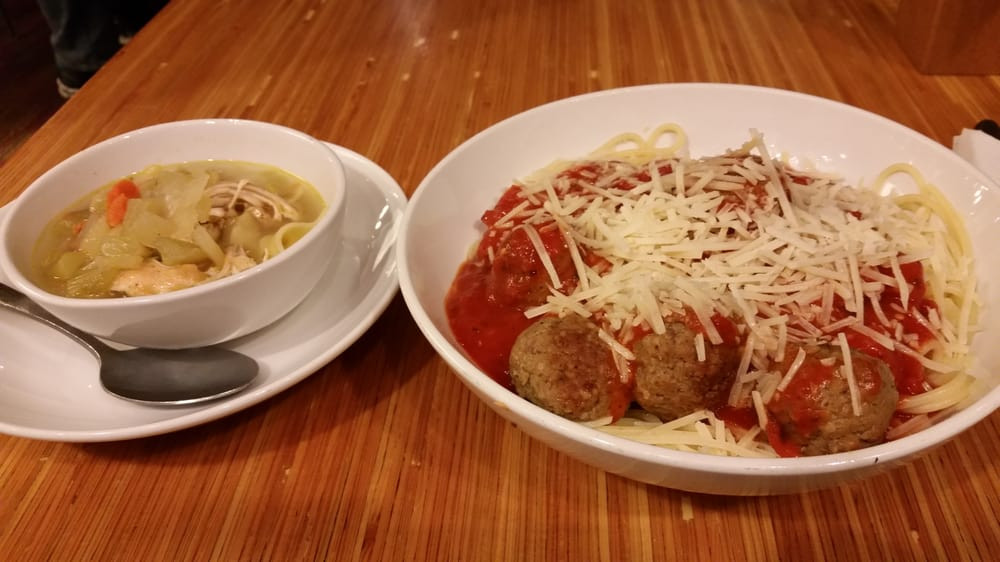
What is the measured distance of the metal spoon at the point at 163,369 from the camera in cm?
160

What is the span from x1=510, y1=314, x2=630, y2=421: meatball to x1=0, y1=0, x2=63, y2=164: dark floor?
623cm

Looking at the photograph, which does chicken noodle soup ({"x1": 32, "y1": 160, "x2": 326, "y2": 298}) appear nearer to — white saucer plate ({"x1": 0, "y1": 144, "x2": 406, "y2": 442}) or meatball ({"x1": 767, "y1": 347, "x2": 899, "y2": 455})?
white saucer plate ({"x1": 0, "y1": 144, "x2": 406, "y2": 442})

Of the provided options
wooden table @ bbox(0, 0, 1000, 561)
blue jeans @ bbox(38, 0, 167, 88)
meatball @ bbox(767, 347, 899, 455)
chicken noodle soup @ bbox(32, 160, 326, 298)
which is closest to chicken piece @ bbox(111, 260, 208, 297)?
chicken noodle soup @ bbox(32, 160, 326, 298)

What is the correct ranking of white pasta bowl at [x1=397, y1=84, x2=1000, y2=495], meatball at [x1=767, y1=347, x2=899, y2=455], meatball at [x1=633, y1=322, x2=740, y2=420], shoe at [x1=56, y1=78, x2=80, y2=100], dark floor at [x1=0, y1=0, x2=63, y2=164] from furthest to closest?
dark floor at [x1=0, y1=0, x2=63, y2=164] < shoe at [x1=56, y1=78, x2=80, y2=100] < meatball at [x1=633, y1=322, x2=740, y2=420] < meatball at [x1=767, y1=347, x2=899, y2=455] < white pasta bowl at [x1=397, y1=84, x2=1000, y2=495]

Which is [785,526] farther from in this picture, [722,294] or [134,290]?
[134,290]

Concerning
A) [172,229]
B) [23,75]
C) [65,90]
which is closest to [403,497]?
[172,229]

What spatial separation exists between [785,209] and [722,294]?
1.24 ft

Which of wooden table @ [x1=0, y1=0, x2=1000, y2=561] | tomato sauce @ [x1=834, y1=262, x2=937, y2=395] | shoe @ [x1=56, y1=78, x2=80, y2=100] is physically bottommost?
shoe @ [x1=56, y1=78, x2=80, y2=100]

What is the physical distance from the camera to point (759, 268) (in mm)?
1671

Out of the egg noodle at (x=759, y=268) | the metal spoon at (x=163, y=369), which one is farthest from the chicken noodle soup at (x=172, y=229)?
the egg noodle at (x=759, y=268)

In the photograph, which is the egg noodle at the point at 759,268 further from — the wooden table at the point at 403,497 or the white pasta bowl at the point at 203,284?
the white pasta bowl at the point at 203,284

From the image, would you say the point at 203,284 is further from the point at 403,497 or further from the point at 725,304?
the point at 725,304

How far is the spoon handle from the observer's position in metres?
1.74

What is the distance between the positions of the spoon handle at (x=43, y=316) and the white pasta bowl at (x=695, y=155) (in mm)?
817
